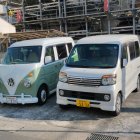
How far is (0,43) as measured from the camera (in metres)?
16.7

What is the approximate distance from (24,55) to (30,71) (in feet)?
3.20

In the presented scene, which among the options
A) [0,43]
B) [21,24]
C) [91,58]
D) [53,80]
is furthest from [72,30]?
[91,58]

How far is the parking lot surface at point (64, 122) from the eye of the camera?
17.9 feet

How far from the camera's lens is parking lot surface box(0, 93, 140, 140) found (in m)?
5.47

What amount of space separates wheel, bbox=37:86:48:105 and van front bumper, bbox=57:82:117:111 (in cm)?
90

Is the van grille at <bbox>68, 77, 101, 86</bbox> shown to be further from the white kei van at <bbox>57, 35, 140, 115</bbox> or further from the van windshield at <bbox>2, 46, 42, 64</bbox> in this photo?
the van windshield at <bbox>2, 46, 42, 64</bbox>

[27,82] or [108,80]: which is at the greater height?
[108,80]

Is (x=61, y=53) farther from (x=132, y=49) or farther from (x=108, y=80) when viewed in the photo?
(x=108, y=80)

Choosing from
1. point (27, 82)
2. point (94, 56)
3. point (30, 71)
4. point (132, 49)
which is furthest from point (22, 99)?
point (132, 49)

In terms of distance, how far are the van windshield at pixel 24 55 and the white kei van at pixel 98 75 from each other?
1249mm

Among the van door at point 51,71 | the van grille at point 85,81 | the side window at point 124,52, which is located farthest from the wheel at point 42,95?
the side window at point 124,52

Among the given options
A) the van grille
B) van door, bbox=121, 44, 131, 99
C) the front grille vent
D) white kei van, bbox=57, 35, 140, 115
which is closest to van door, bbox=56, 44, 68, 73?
white kei van, bbox=57, 35, 140, 115

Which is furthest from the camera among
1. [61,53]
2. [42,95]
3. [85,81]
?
[61,53]

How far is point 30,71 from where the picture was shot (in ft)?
23.8
